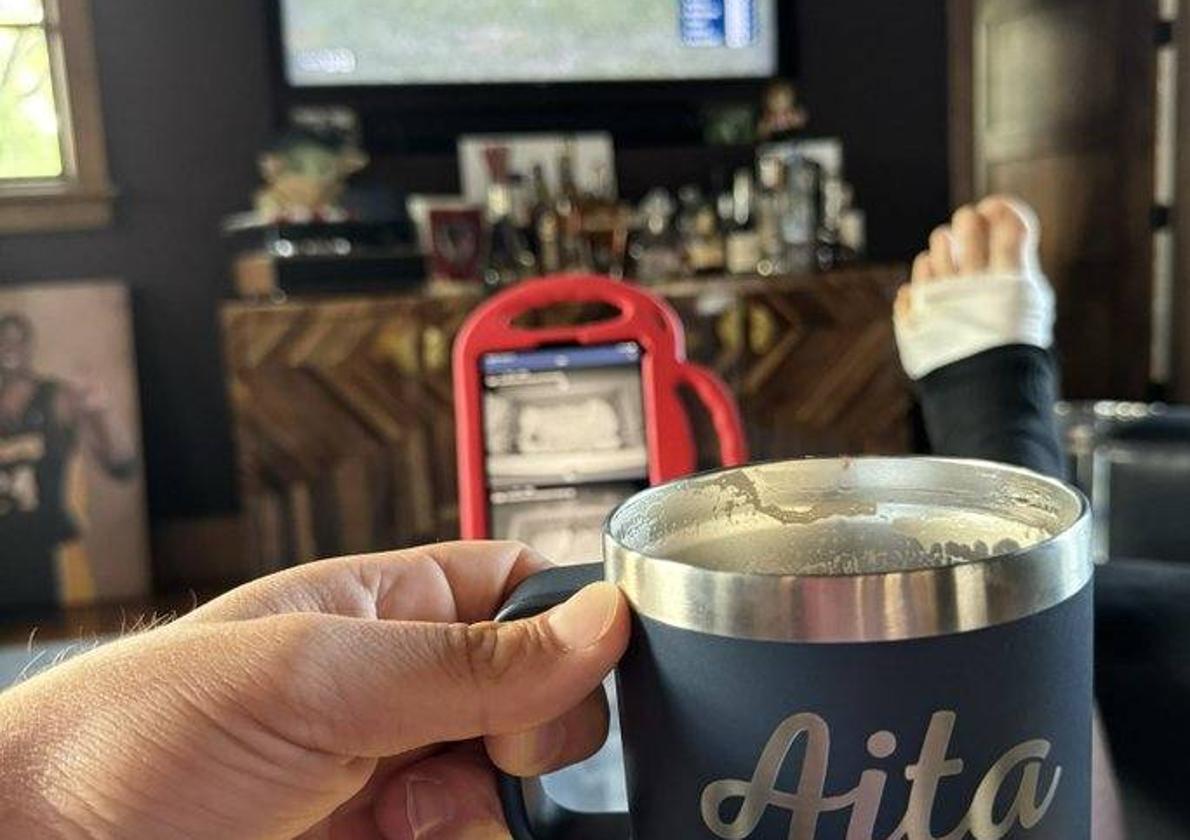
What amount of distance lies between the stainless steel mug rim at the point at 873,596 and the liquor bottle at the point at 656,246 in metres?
2.12

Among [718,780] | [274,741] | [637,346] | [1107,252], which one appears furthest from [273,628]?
[1107,252]

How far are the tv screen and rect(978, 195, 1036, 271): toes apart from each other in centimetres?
152

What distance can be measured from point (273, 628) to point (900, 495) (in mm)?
208

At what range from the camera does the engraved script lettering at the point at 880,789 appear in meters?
0.28

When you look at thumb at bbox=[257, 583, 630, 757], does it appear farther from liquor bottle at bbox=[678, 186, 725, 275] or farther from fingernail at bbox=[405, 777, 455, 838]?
liquor bottle at bbox=[678, 186, 725, 275]

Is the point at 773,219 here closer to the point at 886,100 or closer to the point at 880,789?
the point at 886,100

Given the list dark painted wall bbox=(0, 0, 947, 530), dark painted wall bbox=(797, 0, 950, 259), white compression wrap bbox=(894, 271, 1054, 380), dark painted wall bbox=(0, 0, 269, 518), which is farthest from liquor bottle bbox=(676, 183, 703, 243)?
white compression wrap bbox=(894, 271, 1054, 380)

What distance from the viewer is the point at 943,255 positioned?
135cm

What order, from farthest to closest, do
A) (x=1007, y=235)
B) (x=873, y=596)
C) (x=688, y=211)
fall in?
(x=688, y=211)
(x=1007, y=235)
(x=873, y=596)

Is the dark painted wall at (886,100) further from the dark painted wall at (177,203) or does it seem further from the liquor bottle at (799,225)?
the dark painted wall at (177,203)

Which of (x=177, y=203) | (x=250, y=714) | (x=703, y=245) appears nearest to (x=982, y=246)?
(x=250, y=714)

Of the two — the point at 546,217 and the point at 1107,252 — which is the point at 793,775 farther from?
the point at 1107,252

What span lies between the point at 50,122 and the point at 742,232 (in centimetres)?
148

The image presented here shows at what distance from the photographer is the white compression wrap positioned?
1.21m
